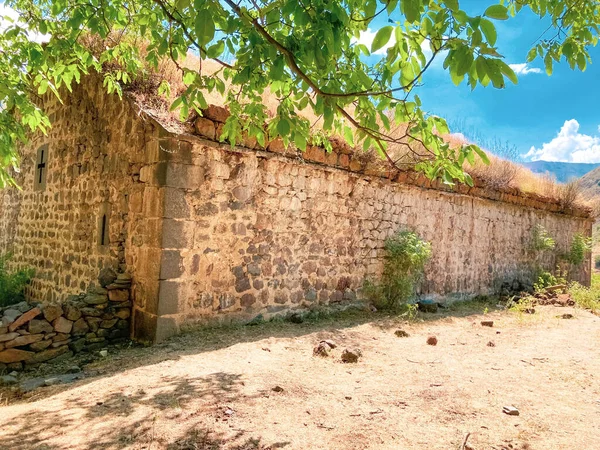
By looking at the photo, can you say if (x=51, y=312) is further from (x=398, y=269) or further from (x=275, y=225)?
(x=398, y=269)

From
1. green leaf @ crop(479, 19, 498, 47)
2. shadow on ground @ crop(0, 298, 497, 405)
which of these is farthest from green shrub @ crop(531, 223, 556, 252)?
green leaf @ crop(479, 19, 498, 47)

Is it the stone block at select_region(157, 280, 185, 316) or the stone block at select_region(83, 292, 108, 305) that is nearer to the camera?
the stone block at select_region(157, 280, 185, 316)

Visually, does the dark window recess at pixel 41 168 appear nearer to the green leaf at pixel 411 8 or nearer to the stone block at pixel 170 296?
the stone block at pixel 170 296

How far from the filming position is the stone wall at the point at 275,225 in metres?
5.36

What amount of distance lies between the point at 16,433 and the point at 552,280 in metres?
12.0

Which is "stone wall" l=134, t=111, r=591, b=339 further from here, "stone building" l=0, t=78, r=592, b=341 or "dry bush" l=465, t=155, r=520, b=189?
"dry bush" l=465, t=155, r=520, b=189

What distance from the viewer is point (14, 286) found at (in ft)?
26.4

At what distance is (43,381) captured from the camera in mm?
4328

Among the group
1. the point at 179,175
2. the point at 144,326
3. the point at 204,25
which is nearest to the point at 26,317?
the point at 144,326

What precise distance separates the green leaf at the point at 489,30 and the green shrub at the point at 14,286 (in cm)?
827

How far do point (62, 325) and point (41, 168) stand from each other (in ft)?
13.5

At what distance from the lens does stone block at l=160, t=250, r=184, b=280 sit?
5234 mm

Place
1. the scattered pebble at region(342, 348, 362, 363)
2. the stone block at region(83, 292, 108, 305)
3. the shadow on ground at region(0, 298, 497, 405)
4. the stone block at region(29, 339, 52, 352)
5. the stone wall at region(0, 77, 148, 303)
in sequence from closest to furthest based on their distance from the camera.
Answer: the shadow on ground at region(0, 298, 497, 405) → the scattered pebble at region(342, 348, 362, 363) → the stone block at region(29, 339, 52, 352) → the stone block at region(83, 292, 108, 305) → the stone wall at region(0, 77, 148, 303)

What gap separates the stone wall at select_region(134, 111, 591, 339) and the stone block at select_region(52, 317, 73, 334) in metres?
0.76
